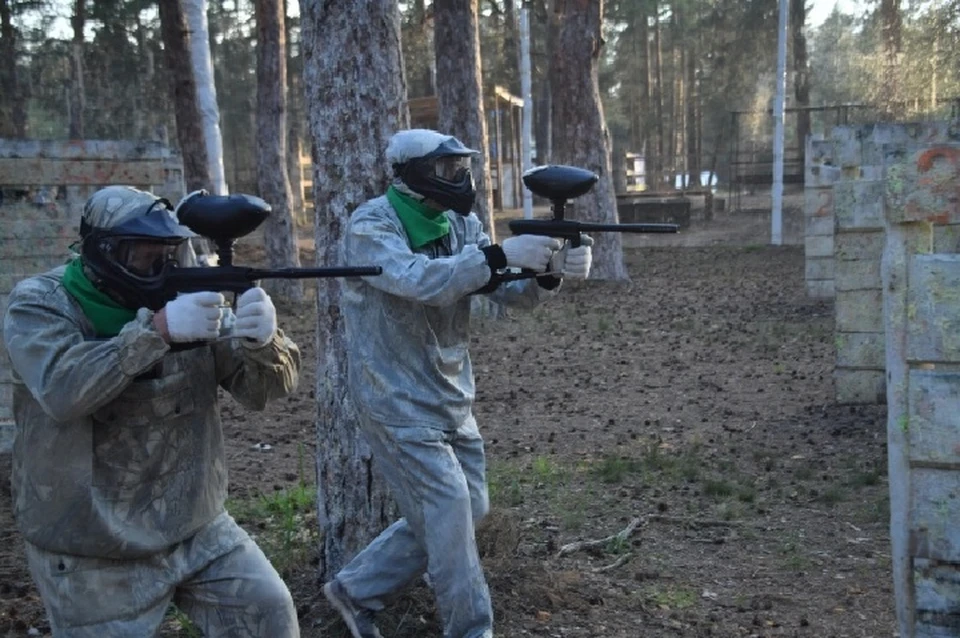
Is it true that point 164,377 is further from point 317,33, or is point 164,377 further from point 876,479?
point 876,479

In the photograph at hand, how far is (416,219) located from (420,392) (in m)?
0.59

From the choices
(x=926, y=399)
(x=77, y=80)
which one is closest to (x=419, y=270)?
(x=926, y=399)

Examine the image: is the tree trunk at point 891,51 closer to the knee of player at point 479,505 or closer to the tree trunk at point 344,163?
the tree trunk at point 344,163

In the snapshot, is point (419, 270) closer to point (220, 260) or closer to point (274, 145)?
point (220, 260)

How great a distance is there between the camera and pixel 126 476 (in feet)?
9.48

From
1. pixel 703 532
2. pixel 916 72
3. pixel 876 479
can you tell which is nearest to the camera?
pixel 703 532

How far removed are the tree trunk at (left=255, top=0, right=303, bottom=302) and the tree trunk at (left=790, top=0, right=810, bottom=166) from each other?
2003 cm

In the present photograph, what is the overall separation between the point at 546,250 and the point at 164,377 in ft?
4.19

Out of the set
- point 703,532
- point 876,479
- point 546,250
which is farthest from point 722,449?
point 546,250

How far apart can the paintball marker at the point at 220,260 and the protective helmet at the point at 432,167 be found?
71cm

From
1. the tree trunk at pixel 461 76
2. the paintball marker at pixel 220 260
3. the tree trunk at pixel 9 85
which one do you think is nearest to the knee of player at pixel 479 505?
the paintball marker at pixel 220 260

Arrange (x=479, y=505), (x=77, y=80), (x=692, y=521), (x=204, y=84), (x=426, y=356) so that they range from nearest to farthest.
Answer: (x=426, y=356), (x=479, y=505), (x=692, y=521), (x=204, y=84), (x=77, y=80)

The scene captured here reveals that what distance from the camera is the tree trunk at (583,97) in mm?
16062

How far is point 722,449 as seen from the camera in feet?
23.5
